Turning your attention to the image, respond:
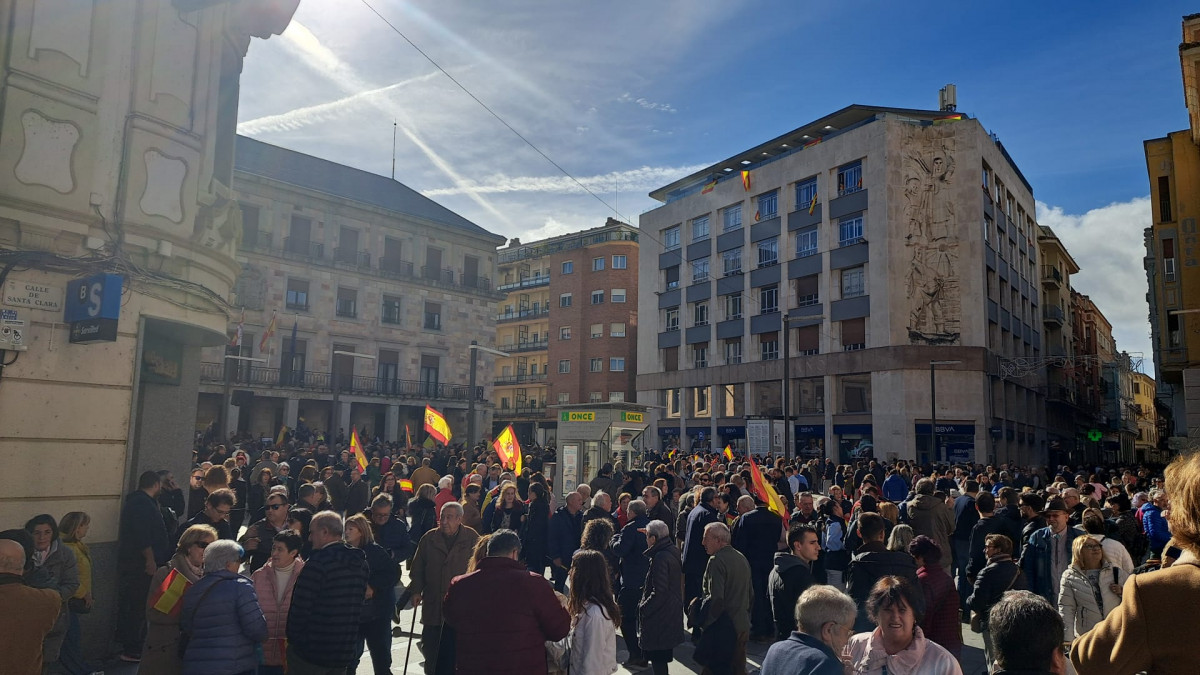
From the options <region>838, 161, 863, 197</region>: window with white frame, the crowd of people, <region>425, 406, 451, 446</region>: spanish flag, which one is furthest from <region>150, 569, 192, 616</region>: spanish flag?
<region>838, 161, 863, 197</region>: window with white frame

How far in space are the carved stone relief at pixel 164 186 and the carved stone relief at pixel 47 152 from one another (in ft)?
2.49

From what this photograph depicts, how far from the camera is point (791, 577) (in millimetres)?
6730

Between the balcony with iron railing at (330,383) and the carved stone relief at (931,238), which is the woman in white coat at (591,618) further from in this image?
the carved stone relief at (931,238)

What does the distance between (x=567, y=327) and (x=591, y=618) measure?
187 feet

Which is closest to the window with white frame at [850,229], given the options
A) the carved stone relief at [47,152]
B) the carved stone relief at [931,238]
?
the carved stone relief at [931,238]

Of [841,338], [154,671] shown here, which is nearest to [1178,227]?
[841,338]

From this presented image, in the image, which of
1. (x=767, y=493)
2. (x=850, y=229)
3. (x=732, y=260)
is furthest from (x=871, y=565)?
(x=732, y=260)

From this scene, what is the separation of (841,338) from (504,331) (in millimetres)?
Answer: 33707

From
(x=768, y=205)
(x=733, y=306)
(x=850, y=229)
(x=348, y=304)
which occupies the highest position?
(x=768, y=205)

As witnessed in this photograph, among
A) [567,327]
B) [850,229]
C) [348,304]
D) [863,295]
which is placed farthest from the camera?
[567,327]

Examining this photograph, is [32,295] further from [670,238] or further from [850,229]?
[670,238]

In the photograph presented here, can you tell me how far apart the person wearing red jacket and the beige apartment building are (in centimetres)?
489

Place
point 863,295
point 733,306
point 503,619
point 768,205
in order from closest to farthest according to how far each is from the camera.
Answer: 1. point 503,619
2. point 863,295
3. point 768,205
4. point 733,306

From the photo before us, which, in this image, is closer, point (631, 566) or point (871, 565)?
point (871, 565)
